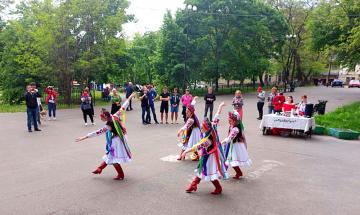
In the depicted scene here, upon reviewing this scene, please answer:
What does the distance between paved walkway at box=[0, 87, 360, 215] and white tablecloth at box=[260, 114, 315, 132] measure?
0.90 metres

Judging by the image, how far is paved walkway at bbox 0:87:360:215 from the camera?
6188 mm

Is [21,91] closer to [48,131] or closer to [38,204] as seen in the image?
[48,131]

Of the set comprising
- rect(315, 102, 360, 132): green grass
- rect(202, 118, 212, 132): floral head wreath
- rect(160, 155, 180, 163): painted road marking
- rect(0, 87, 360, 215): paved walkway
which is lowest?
rect(0, 87, 360, 215): paved walkway

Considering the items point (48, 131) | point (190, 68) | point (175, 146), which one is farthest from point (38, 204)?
point (190, 68)

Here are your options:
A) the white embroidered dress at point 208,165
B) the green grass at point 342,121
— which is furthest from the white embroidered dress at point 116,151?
the green grass at point 342,121

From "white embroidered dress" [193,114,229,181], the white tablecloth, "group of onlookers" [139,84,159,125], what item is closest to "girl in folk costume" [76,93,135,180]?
"white embroidered dress" [193,114,229,181]

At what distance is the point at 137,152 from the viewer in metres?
10.3

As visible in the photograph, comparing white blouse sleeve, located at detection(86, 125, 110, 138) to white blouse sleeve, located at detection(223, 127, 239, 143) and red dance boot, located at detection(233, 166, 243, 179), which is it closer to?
white blouse sleeve, located at detection(223, 127, 239, 143)

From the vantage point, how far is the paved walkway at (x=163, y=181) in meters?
6.19

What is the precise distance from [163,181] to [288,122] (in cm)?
760

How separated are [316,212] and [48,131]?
37.2 ft

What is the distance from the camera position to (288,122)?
13461 millimetres

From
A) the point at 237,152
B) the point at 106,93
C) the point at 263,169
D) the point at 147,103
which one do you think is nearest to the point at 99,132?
the point at 237,152

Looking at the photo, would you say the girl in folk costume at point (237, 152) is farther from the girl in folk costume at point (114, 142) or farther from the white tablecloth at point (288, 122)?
the white tablecloth at point (288, 122)
